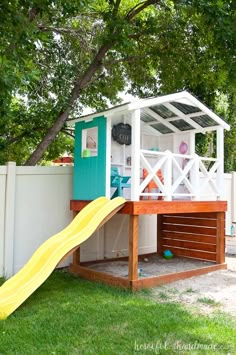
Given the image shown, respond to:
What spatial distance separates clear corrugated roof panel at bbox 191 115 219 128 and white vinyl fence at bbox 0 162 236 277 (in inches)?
105

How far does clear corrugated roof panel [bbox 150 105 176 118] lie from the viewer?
7305 mm

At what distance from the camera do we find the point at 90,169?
6.49m

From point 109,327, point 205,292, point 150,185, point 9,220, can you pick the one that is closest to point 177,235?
point 150,185

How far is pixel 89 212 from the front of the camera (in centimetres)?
578

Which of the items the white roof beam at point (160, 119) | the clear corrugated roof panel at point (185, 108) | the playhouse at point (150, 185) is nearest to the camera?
the playhouse at point (150, 185)

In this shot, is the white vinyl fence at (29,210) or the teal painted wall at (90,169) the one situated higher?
the teal painted wall at (90,169)

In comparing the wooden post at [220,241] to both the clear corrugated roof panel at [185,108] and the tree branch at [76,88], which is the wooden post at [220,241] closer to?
the clear corrugated roof panel at [185,108]

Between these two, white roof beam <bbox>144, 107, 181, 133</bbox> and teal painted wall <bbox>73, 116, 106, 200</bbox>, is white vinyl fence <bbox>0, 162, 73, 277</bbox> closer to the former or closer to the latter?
teal painted wall <bbox>73, 116, 106, 200</bbox>

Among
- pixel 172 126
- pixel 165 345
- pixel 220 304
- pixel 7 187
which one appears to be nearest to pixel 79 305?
pixel 165 345

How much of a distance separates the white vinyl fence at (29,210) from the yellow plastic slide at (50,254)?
101 centimetres

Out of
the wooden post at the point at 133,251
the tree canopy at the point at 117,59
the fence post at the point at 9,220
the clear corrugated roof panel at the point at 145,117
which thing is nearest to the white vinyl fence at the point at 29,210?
the fence post at the point at 9,220

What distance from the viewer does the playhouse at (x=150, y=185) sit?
5871 mm

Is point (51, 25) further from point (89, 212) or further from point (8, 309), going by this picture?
point (8, 309)

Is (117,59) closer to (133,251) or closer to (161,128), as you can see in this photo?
(161,128)
